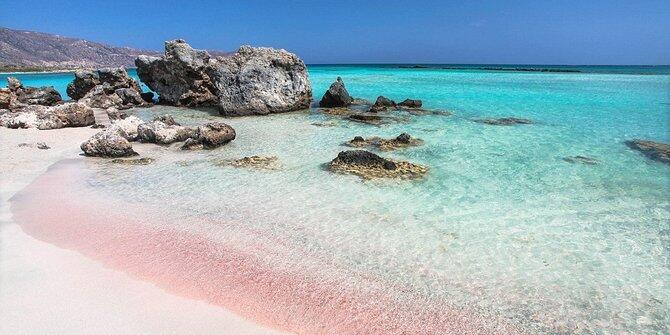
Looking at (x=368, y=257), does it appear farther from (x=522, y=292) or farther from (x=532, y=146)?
(x=532, y=146)

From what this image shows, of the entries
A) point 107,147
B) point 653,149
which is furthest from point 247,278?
point 653,149

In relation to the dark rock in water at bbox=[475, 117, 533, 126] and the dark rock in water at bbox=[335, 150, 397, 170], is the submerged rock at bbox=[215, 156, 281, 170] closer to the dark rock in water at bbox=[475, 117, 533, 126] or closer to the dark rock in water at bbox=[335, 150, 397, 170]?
the dark rock in water at bbox=[335, 150, 397, 170]

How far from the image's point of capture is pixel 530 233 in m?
5.50

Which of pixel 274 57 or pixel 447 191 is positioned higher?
pixel 274 57

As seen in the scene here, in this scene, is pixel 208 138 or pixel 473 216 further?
pixel 208 138

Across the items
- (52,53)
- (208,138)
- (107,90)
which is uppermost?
(52,53)

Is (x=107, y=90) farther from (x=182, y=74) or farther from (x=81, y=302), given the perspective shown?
(x=81, y=302)

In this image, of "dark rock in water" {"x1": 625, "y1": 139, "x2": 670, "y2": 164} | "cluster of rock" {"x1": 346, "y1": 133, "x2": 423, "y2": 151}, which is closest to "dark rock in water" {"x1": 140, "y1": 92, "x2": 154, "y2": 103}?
"cluster of rock" {"x1": 346, "y1": 133, "x2": 423, "y2": 151}

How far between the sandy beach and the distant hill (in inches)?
3756

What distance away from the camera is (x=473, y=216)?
606cm

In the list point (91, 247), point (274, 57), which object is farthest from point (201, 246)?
point (274, 57)

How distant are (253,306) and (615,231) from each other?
16.9 feet

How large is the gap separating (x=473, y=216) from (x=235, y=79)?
13.4m

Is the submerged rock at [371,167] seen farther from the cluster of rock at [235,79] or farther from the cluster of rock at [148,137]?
the cluster of rock at [235,79]
